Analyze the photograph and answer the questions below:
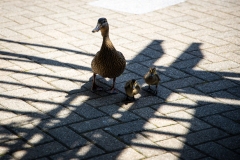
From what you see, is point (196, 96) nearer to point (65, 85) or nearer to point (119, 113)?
point (119, 113)

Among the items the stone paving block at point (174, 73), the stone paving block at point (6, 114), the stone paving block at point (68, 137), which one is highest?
the stone paving block at point (174, 73)

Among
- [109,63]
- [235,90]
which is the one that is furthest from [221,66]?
[109,63]

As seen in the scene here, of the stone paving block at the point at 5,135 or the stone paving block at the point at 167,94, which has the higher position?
the stone paving block at the point at 167,94

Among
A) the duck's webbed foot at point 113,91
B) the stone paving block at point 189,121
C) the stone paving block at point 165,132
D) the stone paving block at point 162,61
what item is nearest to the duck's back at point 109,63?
the duck's webbed foot at point 113,91

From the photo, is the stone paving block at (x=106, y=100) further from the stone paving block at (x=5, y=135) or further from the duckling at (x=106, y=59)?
the stone paving block at (x=5, y=135)

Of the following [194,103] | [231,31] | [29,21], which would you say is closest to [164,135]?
[194,103]

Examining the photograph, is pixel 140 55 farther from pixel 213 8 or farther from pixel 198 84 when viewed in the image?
pixel 213 8

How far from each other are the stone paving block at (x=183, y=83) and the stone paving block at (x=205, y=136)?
4.09 ft

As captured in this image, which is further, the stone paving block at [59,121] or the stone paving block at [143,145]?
the stone paving block at [59,121]

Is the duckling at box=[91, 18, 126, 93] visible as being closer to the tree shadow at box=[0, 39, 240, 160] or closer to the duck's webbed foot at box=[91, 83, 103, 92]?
the duck's webbed foot at box=[91, 83, 103, 92]

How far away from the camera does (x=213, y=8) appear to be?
9.70 metres

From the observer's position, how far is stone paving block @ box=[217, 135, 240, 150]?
15.4 feet

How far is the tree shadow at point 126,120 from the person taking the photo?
4.62 m

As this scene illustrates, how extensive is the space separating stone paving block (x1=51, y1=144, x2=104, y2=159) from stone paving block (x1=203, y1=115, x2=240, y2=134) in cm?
155
